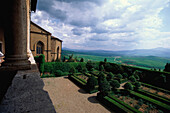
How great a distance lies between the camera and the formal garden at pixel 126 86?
8.11 metres

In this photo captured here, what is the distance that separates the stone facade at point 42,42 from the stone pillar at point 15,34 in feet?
67.2

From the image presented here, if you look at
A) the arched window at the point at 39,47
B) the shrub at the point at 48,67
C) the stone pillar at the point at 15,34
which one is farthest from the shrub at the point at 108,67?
the stone pillar at the point at 15,34

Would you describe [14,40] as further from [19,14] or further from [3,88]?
[3,88]

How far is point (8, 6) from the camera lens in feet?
7.19

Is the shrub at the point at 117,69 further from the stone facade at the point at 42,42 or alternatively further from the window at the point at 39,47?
the window at the point at 39,47

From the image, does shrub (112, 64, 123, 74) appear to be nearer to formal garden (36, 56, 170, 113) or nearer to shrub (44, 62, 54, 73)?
formal garden (36, 56, 170, 113)

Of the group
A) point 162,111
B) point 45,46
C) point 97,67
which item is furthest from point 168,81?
point 45,46

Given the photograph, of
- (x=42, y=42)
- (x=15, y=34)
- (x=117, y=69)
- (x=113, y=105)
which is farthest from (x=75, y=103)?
(x=42, y=42)

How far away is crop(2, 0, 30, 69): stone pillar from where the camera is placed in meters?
2.23

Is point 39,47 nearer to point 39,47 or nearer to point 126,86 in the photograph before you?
point 39,47

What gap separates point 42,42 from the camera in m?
21.8

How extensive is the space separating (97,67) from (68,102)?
630 inches

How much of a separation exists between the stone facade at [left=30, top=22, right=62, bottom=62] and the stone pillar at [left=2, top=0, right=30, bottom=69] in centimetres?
2049

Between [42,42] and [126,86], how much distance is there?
20100 mm
